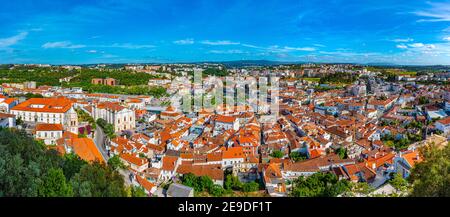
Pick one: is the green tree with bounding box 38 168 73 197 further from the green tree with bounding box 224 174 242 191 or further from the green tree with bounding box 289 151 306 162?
the green tree with bounding box 289 151 306 162

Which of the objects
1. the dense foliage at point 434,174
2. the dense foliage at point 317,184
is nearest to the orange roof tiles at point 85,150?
the dense foliage at point 317,184

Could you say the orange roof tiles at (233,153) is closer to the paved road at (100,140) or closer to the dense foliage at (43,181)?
the paved road at (100,140)

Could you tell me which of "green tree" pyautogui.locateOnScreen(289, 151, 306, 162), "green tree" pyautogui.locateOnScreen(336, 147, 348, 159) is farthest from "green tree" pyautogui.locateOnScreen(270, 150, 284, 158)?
"green tree" pyautogui.locateOnScreen(336, 147, 348, 159)

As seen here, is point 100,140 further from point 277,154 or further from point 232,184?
point 277,154

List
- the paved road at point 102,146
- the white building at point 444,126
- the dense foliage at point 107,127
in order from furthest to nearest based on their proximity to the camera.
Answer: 1. the white building at point 444,126
2. the dense foliage at point 107,127
3. the paved road at point 102,146

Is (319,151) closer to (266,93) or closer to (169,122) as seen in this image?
(169,122)

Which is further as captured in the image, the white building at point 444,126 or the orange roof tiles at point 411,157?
the white building at point 444,126

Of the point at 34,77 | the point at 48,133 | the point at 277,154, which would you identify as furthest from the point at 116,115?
the point at 34,77
